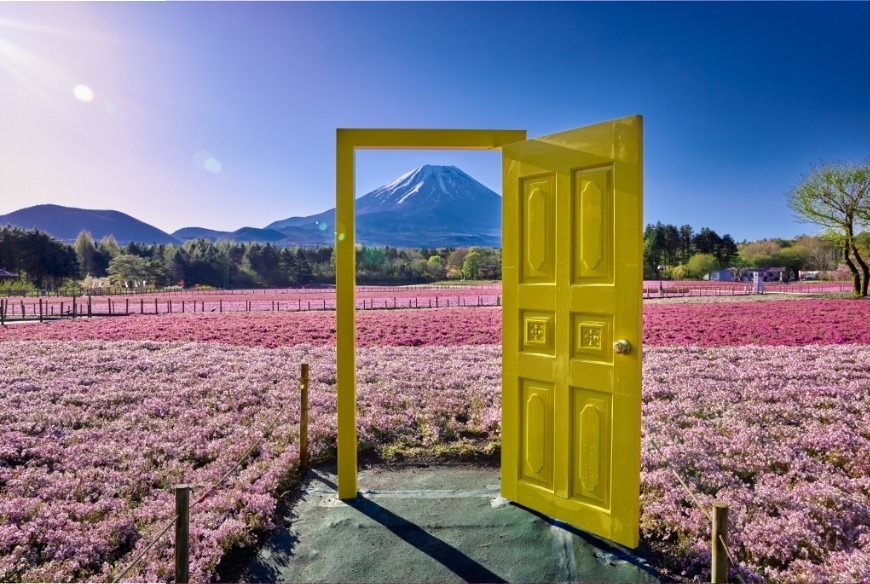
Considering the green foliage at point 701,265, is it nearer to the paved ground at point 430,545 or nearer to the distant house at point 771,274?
the distant house at point 771,274

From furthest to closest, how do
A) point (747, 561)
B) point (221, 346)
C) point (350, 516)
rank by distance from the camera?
point (221, 346) < point (350, 516) < point (747, 561)

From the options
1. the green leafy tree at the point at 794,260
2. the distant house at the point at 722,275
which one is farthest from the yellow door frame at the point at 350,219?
the distant house at the point at 722,275

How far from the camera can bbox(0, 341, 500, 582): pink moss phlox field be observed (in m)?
3.36

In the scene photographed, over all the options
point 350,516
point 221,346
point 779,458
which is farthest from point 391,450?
point 221,346

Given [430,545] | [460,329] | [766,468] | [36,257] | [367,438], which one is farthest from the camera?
[36,257]

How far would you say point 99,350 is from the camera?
477 inches

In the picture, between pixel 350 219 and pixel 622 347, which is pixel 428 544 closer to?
pixel 622 347

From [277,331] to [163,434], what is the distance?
1086 cm

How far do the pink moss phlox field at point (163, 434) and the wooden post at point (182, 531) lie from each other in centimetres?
78

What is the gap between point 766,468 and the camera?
4.44 m

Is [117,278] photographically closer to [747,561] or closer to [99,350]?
[99,350]

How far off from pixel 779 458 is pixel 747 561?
1969mm

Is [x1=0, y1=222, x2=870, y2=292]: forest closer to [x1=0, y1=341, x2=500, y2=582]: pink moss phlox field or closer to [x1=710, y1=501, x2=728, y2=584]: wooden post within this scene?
[x1=0, y1=341, x2=500, y2=582]: pink moss phlox field

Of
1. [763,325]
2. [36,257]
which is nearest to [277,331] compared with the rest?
[763,325]
